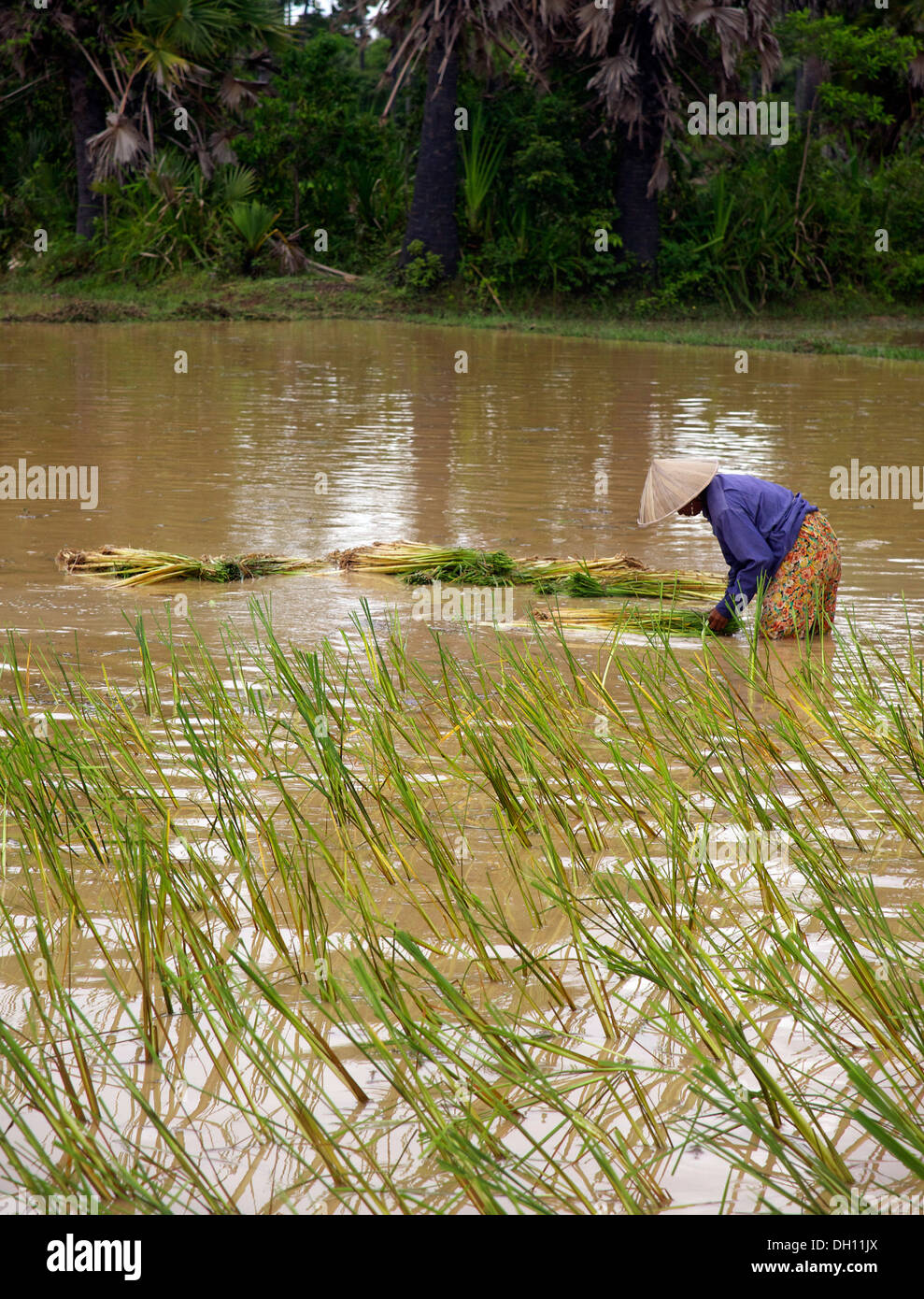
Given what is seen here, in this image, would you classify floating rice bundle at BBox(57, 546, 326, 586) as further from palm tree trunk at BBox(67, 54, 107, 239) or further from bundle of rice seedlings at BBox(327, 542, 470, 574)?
palm tree trunk at BBox(67, 54, 107, 239)

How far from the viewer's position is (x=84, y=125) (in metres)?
19.8

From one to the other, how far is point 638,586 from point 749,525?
2.44 feet

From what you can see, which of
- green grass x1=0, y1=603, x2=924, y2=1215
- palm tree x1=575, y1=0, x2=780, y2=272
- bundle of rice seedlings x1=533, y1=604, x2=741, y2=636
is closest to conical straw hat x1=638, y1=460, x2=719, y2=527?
bundle of rice seedlings x1=533, y1=604, x2=741, y2=636

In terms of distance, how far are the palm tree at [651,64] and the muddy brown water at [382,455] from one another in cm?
366

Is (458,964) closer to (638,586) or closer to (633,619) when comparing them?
(633,619)

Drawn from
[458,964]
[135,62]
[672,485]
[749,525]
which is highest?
[135,62]

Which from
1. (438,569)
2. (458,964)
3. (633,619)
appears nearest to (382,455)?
(438,569)

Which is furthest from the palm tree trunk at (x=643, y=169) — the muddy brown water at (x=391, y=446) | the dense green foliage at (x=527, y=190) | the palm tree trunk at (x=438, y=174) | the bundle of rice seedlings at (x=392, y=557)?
the bundle of rice seedlings at (x=392, y=557)

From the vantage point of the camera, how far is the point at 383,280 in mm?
19922

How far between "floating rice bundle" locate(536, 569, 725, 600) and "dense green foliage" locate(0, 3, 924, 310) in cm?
1296

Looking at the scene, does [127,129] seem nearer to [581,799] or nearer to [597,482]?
Answer: [597,482]

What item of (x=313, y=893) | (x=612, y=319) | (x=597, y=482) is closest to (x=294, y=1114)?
(x=313, y=893)

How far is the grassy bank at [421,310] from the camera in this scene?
17859 millimetres

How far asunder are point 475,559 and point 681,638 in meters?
1.11
